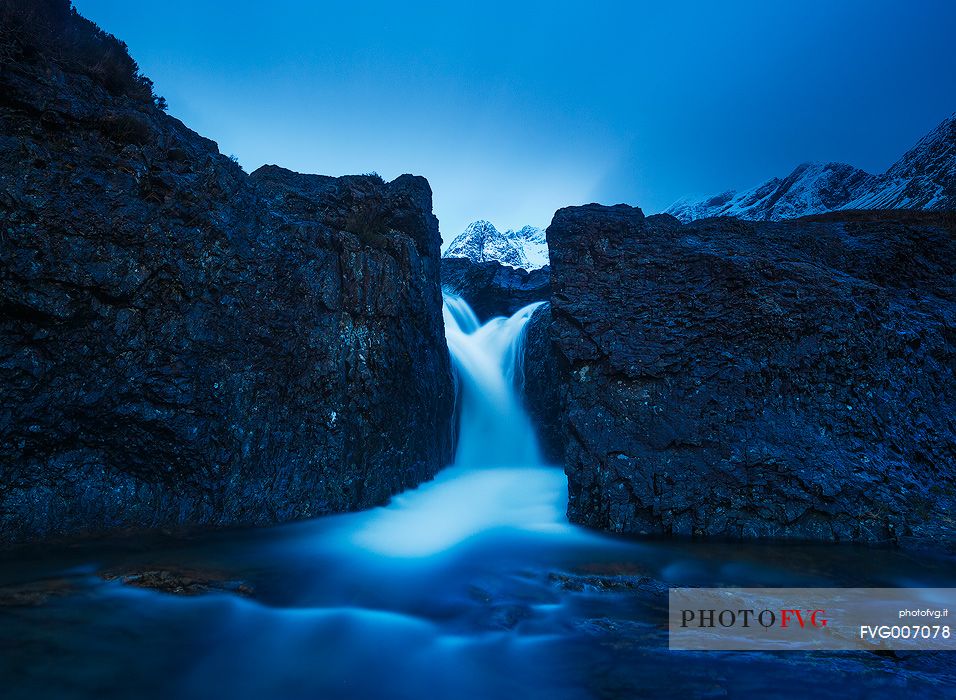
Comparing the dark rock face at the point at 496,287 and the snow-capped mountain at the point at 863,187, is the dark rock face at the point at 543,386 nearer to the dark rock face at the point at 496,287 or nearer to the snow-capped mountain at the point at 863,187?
the dark rock face at the point at 496,287

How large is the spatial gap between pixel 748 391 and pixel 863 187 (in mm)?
28374

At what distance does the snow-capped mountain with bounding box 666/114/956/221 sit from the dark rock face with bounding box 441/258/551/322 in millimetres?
11592

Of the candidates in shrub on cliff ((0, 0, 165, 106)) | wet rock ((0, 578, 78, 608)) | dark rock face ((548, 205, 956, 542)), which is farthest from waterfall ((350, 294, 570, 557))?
shrub on cliff ((0, 0, 165, 106))

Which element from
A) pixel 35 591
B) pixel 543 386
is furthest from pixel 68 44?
pixel 543 386

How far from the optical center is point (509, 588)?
5.48m

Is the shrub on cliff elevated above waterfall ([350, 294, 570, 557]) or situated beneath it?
elevated above

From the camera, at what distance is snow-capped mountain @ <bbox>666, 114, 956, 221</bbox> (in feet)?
67.3

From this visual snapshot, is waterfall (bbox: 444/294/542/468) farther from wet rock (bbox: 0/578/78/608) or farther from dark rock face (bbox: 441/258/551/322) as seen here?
wet rock (bbox: 0/578/78/608)

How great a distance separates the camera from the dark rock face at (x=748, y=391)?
696 cm

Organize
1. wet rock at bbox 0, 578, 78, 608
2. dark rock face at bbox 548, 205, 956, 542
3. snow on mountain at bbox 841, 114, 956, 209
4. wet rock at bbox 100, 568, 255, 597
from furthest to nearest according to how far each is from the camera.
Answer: snow on mountain at bbox 841, 114, 956, 209 < dark rock face at bbox 548, 205, 956, 542 < wet rock at bbox 100, 568, 255, 597 < wet rock at bbox 0, 578, 78, 608

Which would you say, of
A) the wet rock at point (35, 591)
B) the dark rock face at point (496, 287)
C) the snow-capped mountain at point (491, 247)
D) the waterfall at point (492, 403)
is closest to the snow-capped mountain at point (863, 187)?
the dark rock face at point (496, 287)

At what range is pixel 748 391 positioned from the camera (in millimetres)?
7793

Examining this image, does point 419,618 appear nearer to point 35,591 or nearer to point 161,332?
point 35,591

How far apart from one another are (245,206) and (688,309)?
27.9ft
